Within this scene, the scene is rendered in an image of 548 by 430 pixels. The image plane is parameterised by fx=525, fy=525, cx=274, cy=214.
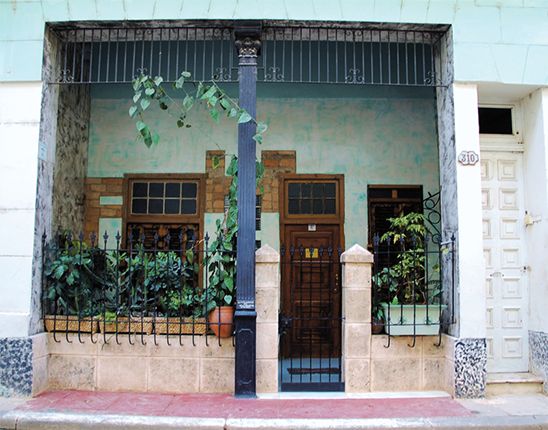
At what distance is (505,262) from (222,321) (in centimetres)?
339

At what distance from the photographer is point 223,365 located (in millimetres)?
5746

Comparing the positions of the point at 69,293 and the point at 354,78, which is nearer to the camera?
the point at 69,293

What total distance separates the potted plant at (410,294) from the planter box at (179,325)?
2020mm

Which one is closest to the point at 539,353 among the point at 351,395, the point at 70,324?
the point at 351,395

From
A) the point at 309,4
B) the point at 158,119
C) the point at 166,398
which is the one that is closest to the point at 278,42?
the point at 309,4

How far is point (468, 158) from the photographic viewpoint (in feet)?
19.1

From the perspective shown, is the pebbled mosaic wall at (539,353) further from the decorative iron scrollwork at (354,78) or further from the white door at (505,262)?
the decorative iron scrollwork at (354,78)

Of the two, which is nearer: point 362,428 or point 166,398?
point 362,428

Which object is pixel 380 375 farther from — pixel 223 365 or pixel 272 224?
pixel 272 224

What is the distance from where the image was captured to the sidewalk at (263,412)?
4.76 metres

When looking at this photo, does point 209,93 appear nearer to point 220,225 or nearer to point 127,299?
point 220,225

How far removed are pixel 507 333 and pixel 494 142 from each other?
2.27 metres

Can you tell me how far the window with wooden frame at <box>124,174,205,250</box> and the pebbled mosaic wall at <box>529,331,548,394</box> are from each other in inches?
186

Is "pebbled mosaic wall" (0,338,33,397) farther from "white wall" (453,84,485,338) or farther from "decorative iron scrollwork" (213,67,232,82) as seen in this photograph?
"white wall" (453,84,485,338)
